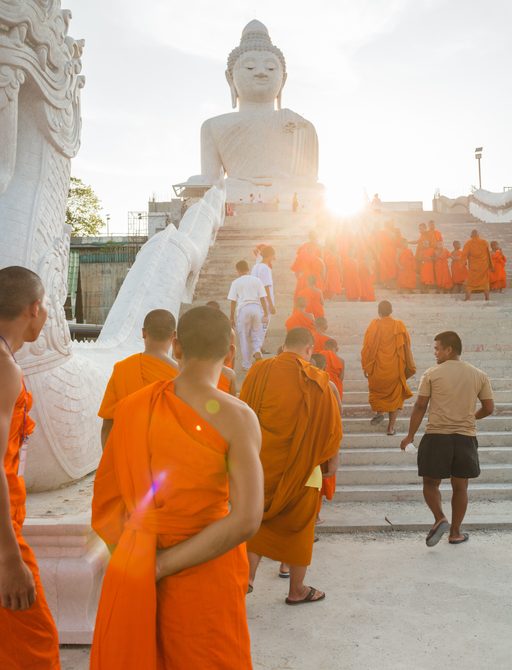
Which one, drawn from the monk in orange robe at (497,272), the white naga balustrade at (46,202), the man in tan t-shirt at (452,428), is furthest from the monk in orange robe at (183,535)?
the monk in orange robe at (497,272)

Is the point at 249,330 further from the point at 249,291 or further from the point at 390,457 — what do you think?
the point at 390,457

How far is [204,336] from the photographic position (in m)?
1.98

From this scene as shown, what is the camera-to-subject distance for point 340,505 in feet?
17.1

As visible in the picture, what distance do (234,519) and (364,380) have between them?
18.7 feet

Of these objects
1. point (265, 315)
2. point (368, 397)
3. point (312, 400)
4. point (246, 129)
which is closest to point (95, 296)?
point (246, 129)

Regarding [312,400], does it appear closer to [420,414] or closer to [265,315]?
[420,414]

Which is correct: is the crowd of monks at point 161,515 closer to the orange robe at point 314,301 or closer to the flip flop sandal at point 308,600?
the flip flop sandal at point 308,600

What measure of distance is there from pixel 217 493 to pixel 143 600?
36 cm

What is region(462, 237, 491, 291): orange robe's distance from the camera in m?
11.1

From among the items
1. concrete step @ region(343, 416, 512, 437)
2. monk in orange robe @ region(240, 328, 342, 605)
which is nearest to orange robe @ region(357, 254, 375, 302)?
concrete step @ region(343, 416, 512, 437)

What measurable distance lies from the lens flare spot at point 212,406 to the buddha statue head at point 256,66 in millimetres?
21965

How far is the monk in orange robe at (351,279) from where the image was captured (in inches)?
424

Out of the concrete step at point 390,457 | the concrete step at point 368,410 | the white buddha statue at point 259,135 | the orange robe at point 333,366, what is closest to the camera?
the concrete step at point 390,457

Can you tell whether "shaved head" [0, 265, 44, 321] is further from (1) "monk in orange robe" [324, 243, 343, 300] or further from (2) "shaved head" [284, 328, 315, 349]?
(1) "monk in orange robe" [324, 243, 343, 300]
